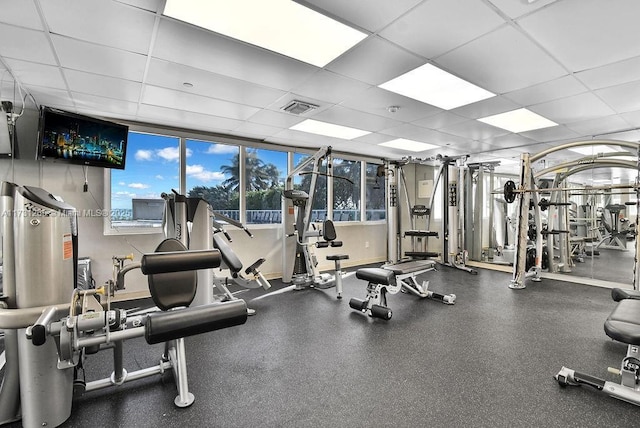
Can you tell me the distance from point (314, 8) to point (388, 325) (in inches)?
113

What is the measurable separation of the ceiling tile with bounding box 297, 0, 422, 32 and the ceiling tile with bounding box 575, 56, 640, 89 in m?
2.04

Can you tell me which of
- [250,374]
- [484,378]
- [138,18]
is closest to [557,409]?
[484,378]

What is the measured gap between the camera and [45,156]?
3.32m

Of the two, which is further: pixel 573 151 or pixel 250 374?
pixel 573 151

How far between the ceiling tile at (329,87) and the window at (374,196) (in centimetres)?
377

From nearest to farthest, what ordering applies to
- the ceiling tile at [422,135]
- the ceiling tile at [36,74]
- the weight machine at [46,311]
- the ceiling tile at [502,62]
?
the weight machine at [46,311] → the ceiling tile at [502,62] → the ceiling tile at [36,74] → the ceiling tile at [422,135]

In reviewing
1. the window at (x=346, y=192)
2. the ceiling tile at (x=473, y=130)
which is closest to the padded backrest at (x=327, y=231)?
the window at (x=346, y=192)

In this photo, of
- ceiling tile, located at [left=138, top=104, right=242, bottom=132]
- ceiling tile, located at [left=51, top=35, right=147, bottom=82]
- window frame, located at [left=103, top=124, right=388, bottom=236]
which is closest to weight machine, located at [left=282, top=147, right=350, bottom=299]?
window frame, located at [left=103, top=124, right=388, bottom=236]

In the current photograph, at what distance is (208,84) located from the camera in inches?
116

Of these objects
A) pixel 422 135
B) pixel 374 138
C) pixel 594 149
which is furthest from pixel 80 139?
pixel 594 149

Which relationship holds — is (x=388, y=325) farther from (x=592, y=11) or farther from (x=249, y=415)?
(x=592, y=11)

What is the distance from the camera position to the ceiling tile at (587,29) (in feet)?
6.06

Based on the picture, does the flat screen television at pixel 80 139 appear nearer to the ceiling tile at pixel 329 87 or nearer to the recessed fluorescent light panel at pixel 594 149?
the ceiling tile at pixel 329 87

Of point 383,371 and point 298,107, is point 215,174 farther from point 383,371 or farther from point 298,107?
point 383,371
